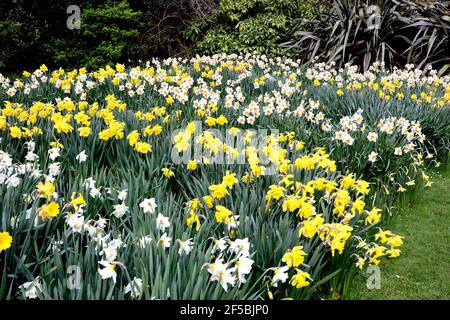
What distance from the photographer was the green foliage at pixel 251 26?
862cm

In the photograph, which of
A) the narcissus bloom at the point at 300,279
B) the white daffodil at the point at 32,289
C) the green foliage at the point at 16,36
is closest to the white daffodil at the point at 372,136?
the narcissus bloom at the point at 300,279

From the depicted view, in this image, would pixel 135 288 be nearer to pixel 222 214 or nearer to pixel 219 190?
pixel 222 214

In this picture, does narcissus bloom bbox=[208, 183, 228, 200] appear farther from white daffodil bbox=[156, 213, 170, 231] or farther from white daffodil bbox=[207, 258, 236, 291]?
white daffodil bbox=[207, 258, 236, 291]

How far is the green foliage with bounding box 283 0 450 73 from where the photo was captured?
715 cm

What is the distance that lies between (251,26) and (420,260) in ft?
22.9

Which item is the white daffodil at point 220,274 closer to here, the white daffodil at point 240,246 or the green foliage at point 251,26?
the white daffodil at point 240,246

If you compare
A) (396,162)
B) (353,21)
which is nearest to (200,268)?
(396,162)

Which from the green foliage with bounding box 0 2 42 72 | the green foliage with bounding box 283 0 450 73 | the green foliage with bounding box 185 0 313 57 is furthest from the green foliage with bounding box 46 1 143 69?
the green foliage with bounding box 283 0 450 73

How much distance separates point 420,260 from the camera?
2518 millimetres

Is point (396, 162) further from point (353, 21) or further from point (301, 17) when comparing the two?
point (301, 17)

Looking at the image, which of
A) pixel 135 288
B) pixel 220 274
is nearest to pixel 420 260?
pixel 220 274

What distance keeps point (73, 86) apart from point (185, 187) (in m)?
2.77

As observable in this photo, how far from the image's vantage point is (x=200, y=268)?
1.61 meters

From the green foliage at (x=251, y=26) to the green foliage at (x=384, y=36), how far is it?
91 cm
